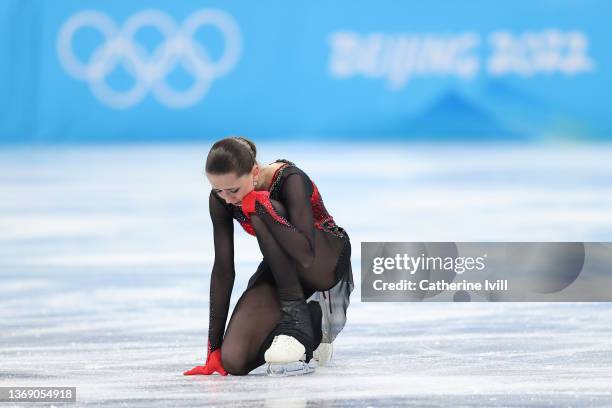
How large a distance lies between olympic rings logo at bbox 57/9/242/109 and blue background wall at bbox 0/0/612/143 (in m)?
0.01

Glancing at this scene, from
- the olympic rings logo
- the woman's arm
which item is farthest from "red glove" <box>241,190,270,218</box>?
the olympic rings logo

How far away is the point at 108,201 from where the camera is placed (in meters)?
6.77

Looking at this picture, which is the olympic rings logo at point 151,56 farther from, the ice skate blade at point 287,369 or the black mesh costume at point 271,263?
the ice skate blade at point 287,369

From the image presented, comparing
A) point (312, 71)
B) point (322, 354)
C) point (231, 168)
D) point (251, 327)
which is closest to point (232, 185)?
point (231, 168)

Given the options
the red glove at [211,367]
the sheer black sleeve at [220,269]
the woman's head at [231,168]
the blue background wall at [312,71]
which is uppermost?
the blue background wall at [312,71]

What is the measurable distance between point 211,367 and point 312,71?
27.7 ft

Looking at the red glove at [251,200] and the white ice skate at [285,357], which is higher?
the red glove at [251,200]

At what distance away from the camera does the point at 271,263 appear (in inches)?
106

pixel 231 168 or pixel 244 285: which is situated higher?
pixel 231 168

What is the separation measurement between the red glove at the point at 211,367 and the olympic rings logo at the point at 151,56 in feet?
27.9

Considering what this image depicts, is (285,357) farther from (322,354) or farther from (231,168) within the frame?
(231,168)

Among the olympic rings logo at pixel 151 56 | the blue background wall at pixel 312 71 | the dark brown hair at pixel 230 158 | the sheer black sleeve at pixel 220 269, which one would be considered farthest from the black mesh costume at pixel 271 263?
the olympic rings logo at pixel 151 56

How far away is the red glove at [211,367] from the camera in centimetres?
267

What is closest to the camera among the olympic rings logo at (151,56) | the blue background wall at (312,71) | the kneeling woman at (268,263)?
the kneeling woman at (268,263)
